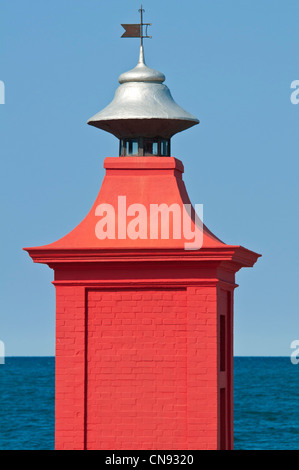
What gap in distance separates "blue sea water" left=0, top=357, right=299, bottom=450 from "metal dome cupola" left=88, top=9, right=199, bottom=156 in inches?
2309

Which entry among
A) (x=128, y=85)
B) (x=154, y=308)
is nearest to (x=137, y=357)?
(x=154, y=308)

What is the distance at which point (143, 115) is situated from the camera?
72.9ft

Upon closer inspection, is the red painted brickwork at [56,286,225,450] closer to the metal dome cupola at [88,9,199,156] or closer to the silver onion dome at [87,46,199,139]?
the metal dome cupola at [88,9,199,156]

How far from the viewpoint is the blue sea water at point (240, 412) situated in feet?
283

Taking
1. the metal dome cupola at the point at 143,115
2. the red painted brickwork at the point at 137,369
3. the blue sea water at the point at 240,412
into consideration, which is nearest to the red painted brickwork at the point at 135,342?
the red painted brickwork at the point at 137,369

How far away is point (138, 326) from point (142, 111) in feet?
11.1

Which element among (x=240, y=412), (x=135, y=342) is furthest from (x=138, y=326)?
(x=240, y=412)

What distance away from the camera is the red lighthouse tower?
21.5 m

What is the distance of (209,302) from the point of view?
21.5m

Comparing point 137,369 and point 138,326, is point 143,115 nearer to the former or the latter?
point 138,326

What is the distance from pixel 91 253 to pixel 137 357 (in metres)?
1.74

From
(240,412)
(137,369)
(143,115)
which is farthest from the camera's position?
(240,412)
